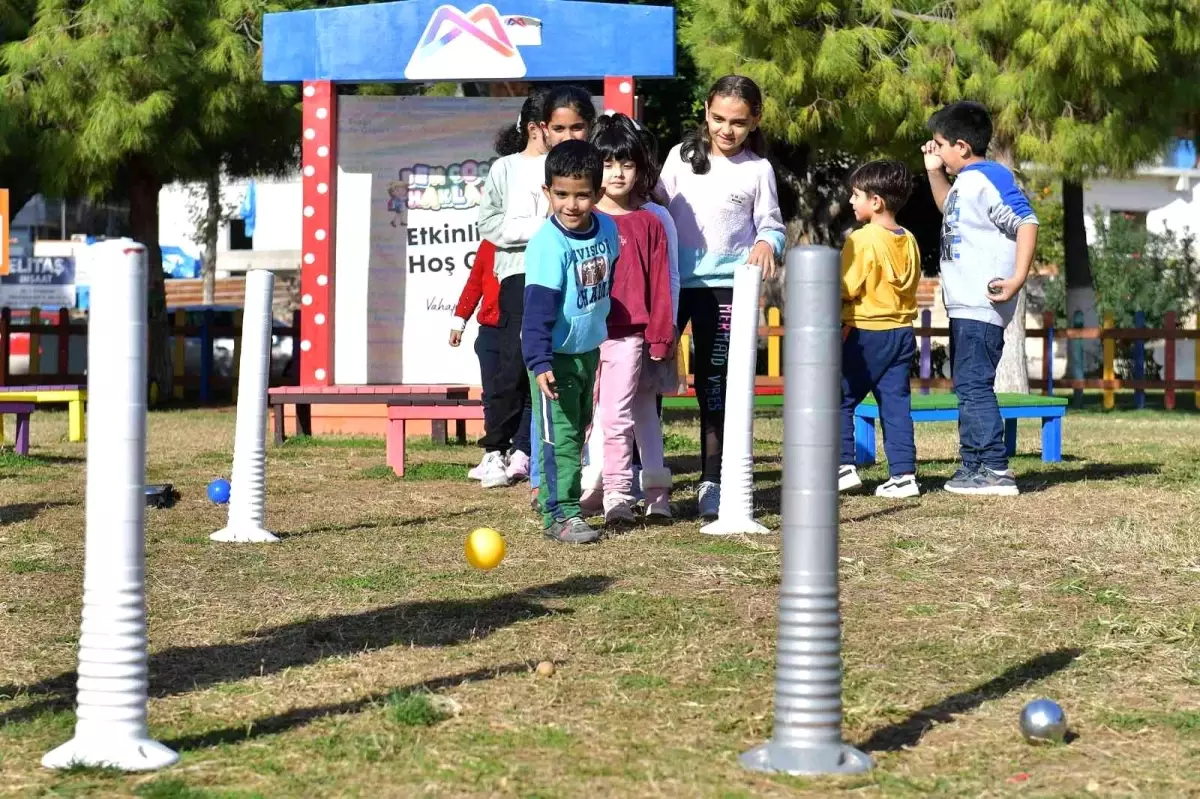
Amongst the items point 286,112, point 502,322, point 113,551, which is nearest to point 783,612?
point 113,551

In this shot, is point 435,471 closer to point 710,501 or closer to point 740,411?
point 710,501

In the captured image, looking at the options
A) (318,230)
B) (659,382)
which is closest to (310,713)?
(659,382)

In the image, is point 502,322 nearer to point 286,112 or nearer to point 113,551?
point 113,551

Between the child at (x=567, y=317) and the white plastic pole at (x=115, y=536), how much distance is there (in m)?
3.08

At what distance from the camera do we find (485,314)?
9328mm

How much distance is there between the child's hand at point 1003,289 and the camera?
7.93 metres

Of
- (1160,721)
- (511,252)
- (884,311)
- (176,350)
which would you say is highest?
(511,252)

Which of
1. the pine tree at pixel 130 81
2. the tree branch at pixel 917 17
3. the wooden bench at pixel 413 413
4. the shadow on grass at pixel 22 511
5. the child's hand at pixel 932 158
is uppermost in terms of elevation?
the tree branch at pixel 917 17

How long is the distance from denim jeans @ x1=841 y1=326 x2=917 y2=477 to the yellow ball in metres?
2.93

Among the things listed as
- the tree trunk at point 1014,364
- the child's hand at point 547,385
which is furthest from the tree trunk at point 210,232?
the child's hand at point 547,385

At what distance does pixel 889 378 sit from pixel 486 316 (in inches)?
89.2

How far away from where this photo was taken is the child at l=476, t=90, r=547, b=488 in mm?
8289

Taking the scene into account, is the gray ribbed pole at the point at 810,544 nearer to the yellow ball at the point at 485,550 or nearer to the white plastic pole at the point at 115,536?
the white plastic pole at the point at 115,536

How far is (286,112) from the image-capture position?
19625mm
